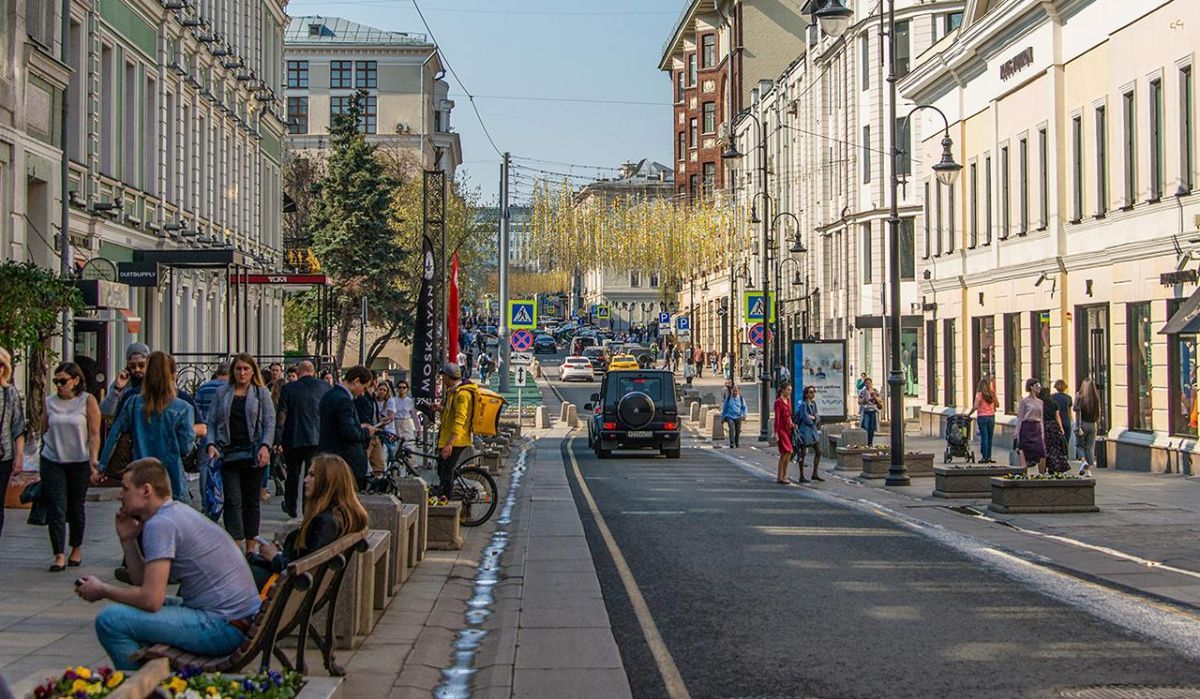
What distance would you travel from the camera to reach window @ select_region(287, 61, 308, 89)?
96688 millimetres

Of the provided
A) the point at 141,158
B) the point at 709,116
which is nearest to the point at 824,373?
the point at 141,158

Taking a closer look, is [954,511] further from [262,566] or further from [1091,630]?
[262,566]

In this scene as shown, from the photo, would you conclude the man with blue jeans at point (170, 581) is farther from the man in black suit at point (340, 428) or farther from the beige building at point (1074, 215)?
the beige building at point (1074, 215)

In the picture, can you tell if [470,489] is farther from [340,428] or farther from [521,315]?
[521,315]

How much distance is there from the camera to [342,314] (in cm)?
6706

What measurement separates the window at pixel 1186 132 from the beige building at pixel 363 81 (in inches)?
2825

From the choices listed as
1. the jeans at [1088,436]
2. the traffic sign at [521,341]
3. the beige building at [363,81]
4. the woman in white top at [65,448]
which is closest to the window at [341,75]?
the beige building at [363,81]

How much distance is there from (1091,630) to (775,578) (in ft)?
11.6

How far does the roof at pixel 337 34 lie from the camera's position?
97113mm

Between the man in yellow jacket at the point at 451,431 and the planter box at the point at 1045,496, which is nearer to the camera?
the man in yellow jacket at the point at 451,431

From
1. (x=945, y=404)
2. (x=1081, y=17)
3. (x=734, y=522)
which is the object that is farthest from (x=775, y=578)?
(x=945, y=404)

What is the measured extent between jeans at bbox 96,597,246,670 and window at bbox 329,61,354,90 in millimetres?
93012

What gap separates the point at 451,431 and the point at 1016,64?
24.4 m

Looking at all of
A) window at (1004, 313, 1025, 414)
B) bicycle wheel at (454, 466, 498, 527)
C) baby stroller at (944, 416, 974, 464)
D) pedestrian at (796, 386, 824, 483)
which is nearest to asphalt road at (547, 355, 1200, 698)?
bicycle wheel at (454, 466, 498, 527)
